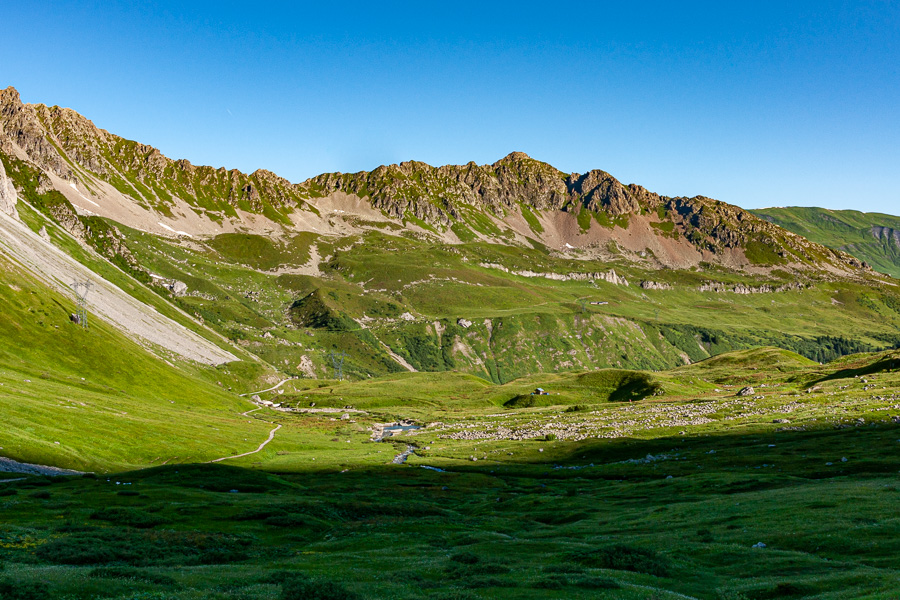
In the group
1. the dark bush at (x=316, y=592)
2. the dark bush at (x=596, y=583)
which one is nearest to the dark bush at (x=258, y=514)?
the dark bush at (x=316, y=592)

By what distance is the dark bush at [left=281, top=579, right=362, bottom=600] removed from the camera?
85.0 ft

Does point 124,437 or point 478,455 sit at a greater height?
point 124,437

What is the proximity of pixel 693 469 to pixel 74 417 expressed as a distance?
4624 inches

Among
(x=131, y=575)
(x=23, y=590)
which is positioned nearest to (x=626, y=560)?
(x=131, y=575)

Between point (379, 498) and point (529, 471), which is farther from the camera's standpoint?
point (529, 471)

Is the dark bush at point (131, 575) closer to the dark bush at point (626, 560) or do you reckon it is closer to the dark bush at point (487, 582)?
the dark bush at point (487, 582)

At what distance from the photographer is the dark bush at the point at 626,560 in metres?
36.5

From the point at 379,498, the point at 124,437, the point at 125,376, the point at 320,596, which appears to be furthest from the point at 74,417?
the point at 320,596

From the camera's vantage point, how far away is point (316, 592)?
26.3 meters

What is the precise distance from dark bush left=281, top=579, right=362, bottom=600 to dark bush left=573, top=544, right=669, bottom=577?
1788 centimetres

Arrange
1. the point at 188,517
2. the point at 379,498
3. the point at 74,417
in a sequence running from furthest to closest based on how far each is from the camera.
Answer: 1. the point at 74,417
2. the point at 379,498
3. the point at 188,517

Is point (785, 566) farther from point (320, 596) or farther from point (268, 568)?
point (268, 568)

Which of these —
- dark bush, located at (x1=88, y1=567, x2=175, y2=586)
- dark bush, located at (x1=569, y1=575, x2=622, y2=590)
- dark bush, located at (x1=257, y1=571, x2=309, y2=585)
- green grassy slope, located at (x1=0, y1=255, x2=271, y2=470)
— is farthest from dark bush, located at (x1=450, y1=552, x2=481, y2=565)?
green grassy slope, located at (x1=0, y1=255, x2=271, y2=470)

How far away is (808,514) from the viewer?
5050 centimetres
